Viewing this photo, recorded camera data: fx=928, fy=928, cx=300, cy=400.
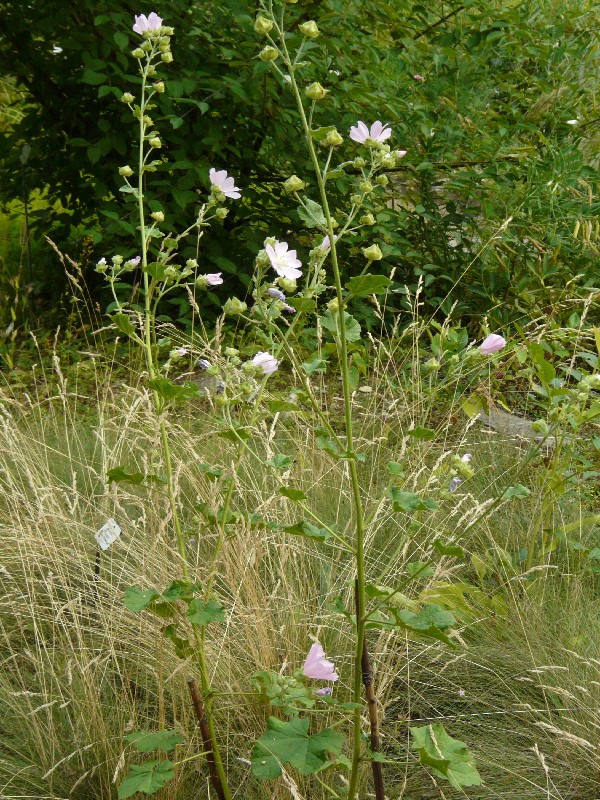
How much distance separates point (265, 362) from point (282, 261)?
0.62 feet

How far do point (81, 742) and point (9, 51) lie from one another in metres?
3.82

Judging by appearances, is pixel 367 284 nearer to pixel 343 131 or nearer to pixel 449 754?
pixel 449 754

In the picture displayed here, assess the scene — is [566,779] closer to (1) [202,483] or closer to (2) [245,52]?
(1) [202,483]

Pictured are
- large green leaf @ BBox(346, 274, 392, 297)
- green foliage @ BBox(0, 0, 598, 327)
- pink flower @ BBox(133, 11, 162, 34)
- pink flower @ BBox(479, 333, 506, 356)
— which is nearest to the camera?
large green leaf @ BBox(346, 274, 392, 297)

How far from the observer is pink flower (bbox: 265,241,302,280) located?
1481mm

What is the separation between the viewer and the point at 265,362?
1628 mm

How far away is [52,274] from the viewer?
17.0 feet

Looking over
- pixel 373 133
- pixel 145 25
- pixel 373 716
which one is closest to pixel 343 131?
pixel 145 25

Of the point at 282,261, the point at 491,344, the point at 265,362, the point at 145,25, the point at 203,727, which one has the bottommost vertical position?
the point at 203,727

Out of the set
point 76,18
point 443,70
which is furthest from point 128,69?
point 443,70

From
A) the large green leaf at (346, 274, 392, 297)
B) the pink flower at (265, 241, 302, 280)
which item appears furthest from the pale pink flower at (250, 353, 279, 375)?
the large green leaf at (346, 274, 392, 297)

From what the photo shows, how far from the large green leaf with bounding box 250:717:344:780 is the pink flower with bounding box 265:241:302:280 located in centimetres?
70

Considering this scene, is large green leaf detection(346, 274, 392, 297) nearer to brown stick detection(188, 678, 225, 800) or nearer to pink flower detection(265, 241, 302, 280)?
pink flower detection(265, 241, 302, 280)

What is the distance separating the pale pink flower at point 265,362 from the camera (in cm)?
160
